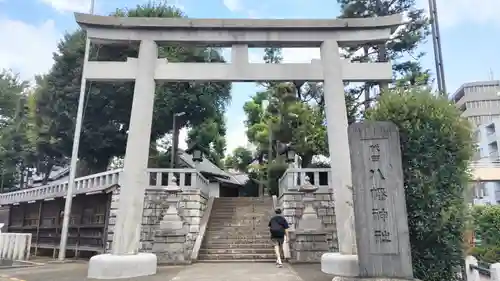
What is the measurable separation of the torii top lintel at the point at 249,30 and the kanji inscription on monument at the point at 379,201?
319 cm

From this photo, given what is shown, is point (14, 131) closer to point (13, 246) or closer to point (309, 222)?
point (13, 246)

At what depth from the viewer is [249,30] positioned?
26.1ft

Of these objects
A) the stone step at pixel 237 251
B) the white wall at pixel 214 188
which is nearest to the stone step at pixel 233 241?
the stone step at pixel 237 251

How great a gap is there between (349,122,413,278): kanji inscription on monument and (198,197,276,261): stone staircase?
5.31 meters

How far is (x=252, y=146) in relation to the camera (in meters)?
23.9

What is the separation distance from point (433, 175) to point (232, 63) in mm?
4595

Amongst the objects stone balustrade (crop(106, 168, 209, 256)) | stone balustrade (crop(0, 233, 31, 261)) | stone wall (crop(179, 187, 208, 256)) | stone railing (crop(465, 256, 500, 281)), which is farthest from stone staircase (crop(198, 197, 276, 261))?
stone balustrade (crop(0, 233, 31, 261))

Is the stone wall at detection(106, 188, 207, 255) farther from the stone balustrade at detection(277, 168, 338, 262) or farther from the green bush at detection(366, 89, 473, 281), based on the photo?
the green bush at detection(366, 89, 473, 281)

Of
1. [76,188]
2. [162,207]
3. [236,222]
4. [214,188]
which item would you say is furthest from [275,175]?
[76,188]

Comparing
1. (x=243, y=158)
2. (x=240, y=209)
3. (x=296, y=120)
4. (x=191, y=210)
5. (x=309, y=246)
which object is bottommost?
(x=309, y=246)

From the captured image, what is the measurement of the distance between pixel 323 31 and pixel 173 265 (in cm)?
704

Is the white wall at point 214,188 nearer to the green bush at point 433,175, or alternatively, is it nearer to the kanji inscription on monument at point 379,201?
the green bush at point 433,175

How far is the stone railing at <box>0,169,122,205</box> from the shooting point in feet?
38.9

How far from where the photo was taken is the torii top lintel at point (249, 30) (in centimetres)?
784
